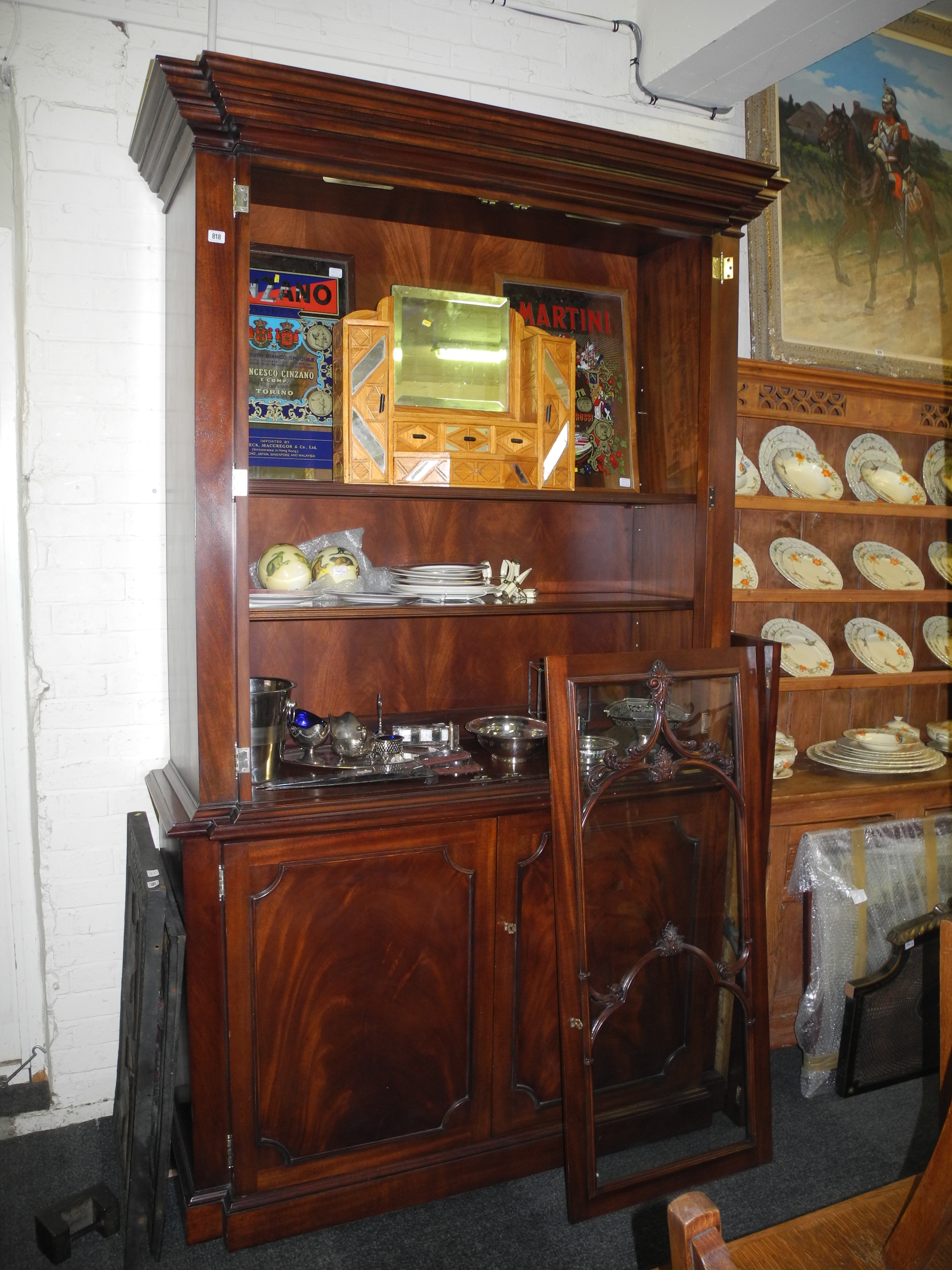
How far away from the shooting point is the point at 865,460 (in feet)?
9.87

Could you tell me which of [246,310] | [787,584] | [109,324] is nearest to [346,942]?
[246,310]

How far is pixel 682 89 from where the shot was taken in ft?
8.27

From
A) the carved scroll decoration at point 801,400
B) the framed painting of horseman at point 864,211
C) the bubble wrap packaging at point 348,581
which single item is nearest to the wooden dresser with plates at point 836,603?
the carved scroll decoration at point 801,400

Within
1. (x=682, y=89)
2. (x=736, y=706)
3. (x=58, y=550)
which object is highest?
(x=682, y=89)

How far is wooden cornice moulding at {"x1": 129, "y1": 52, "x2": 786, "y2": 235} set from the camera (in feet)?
5.28

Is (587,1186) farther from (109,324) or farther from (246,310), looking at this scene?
(109,324)

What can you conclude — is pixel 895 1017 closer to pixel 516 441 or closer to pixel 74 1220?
pixel 516 441

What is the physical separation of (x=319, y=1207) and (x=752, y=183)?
8.18 ft

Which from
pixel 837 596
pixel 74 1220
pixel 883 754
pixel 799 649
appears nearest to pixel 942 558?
pixel 837 596

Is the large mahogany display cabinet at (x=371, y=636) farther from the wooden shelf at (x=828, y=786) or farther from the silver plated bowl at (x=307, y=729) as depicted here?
the wooden shelf at (x=828, y=786)

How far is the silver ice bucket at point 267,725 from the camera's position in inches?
72.1

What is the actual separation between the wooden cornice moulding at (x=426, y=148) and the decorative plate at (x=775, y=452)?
82cm

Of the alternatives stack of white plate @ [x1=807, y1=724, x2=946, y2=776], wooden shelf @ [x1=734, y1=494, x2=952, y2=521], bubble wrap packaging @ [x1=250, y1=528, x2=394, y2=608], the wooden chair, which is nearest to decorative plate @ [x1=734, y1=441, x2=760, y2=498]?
wooden shelf @ [x1=734, y1=494, x2=952, y2=521]

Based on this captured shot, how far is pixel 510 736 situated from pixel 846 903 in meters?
1.16
